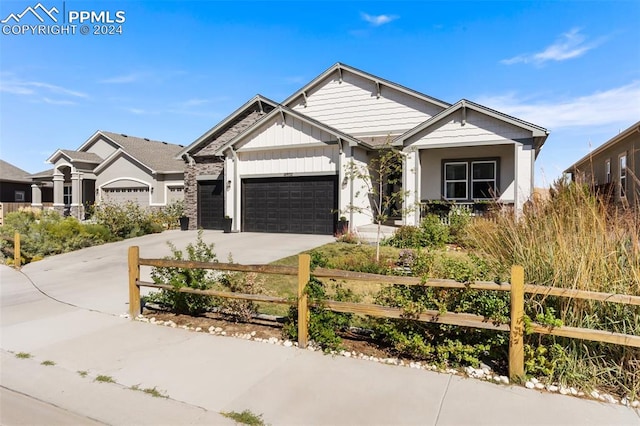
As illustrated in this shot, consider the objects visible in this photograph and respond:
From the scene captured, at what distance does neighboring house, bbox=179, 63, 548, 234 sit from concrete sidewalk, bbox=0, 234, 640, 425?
31.5ft

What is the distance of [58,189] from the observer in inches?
1016

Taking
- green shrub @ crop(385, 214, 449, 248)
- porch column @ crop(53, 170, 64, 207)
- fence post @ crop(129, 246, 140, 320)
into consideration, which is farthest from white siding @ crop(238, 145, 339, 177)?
porch column @ crop(53, 170, 64, 207)

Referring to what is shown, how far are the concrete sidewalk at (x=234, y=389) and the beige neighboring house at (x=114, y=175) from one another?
62.5 feet

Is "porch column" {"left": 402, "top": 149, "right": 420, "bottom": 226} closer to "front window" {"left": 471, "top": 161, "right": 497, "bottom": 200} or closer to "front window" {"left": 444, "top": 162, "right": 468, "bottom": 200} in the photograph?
"front window" {"left": 444, "top": 162, "right": 468, "bottom": 200}

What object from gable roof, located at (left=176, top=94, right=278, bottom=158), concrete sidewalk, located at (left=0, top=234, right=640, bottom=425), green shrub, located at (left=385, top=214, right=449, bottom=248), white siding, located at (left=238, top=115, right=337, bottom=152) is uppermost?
gable roof, located at (left=176, top=94, right=278, bottom=158)

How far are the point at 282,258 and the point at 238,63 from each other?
7.53 metres

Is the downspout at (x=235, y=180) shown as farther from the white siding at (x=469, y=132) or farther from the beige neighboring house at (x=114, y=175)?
the white siding at (x=469, y=132)

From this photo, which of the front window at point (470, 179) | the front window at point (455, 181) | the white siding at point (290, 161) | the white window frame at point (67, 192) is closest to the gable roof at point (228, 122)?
the white siding at point (290, 161)

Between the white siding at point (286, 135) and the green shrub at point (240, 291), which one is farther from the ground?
the white siding at point (286, 135)

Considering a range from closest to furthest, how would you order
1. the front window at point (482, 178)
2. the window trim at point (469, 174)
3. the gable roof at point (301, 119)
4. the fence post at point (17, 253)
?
the fence post at point (17, 253)
the gable roof at point (301, 119)
the window trim at point (469, 174)
the front window at point (482, 178)

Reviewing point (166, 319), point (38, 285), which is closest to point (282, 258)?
point (166, 319)

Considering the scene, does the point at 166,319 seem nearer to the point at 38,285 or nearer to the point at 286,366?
the point at 286,366

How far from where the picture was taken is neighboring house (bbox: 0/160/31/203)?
30.3m

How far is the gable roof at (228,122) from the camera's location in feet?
62.3
